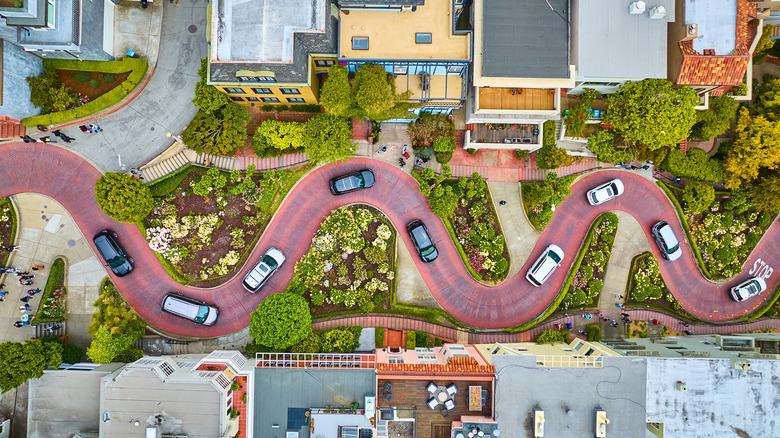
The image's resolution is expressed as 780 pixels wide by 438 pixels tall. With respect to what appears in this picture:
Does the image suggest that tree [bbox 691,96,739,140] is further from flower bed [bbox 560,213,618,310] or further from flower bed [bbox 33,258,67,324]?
flower bed [bbox 33,258,67,324]

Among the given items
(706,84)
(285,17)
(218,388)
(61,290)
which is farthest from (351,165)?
(706,84)

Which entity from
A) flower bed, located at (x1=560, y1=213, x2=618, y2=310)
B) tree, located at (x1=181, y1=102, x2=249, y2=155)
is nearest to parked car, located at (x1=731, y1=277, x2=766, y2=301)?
flower bed, located at (x1=560, y1=213, x2=618, y2=310)

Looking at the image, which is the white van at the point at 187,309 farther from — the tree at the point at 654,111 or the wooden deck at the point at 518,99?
the tree at the point at 654,111

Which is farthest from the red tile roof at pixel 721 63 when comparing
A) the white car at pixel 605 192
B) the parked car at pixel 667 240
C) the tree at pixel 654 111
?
the parked car at pixel 667 240

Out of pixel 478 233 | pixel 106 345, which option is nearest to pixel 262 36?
pixel 478 233

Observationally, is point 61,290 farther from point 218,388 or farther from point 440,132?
point 440,132

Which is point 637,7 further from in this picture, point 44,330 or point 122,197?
point 44,330
